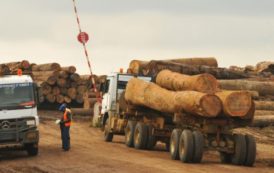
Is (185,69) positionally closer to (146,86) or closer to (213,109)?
(146,86)

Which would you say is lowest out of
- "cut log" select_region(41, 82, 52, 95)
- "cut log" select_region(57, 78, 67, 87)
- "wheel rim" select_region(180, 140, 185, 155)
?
"wheel rim" select_region(180, 140, 185, 155)

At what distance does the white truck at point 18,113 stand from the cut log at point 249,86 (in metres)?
12.4

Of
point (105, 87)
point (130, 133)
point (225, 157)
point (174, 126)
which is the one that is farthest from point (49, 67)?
point (225, 157)

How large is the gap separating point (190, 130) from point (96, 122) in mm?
16633

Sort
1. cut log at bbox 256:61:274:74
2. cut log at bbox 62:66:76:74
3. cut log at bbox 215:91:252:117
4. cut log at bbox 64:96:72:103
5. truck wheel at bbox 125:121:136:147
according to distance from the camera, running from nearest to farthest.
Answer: cut log at bbox 215:91:252:117, truck wheel at bbox 125:121:136:147, cut log at bbox 256:61:274:74, cut log at bbox 62:66:76:74, cut log at bbox 64:96:72:103

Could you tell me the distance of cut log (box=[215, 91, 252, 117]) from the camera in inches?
722

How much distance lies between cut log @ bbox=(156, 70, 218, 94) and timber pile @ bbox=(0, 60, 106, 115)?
18617mm

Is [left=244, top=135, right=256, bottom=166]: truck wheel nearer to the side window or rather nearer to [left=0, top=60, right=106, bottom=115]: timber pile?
the side window

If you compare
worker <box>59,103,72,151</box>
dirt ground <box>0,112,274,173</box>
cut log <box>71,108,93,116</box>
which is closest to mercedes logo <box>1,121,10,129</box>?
dirt ground <box>0,112,274,173</box>

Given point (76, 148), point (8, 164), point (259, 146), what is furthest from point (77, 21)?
point (8, 164)

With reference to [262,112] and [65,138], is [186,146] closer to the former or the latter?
[65,138]

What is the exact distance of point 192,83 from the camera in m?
19.5

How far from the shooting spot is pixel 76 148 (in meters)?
24.0

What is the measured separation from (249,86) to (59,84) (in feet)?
45.0
